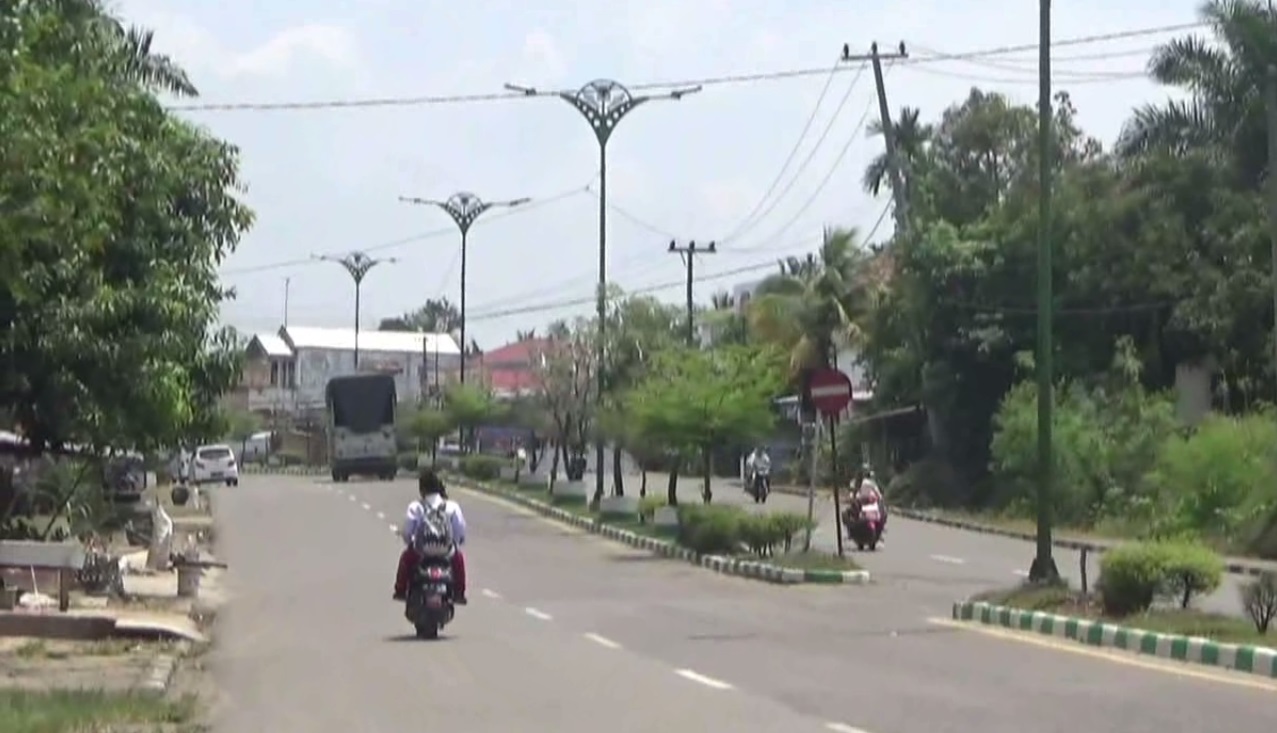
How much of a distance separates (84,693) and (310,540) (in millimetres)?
27545

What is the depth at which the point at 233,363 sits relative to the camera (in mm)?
29578

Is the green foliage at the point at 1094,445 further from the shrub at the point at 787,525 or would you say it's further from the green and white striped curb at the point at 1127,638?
the green and white striped curb at the point at 1127,638

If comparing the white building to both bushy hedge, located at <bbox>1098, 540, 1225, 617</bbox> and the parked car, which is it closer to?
the parked car

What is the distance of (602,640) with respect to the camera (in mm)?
22250

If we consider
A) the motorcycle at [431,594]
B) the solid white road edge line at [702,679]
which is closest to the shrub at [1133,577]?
the solid white road edge line at [702,679]

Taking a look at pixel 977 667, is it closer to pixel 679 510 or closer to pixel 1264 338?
pixel 679 510

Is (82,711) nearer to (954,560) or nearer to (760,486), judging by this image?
(954,560)

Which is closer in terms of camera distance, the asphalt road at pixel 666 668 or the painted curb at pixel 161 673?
the asphalt road at pixel 666 668

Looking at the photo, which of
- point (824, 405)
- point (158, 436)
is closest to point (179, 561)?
point (158, 436)

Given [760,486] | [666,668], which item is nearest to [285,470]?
[760,486]

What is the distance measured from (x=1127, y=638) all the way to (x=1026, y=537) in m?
26.8

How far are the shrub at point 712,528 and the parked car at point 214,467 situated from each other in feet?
128

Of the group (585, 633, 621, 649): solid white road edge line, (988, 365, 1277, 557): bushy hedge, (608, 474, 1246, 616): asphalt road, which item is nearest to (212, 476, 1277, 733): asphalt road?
(585, 633, 621, 649): solid white road edge line

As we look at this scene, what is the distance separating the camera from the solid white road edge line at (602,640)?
21438 millimetres
